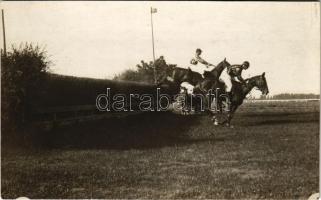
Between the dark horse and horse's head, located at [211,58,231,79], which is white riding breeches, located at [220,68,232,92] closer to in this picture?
horse's head, located at [211,58,231,79]

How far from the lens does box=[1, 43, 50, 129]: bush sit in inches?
213

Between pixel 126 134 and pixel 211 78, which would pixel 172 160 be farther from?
pixel 211 78

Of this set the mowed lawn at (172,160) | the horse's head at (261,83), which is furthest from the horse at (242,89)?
the mowed lawn at (172,160)

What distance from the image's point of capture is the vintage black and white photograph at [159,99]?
16.8 ft

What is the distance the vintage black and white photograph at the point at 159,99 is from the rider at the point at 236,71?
0.04ft

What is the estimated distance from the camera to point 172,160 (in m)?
5.29

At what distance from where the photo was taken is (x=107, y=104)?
17.3ft

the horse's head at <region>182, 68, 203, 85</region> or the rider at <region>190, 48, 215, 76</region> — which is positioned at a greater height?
the rider at <region>190, 48, 215, 76</region>

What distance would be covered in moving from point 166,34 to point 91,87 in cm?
123

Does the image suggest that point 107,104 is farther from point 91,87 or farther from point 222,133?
point 222,133

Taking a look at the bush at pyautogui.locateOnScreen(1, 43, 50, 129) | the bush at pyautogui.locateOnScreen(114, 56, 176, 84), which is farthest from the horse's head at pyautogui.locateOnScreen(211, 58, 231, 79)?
the bush at pyautogui.locateOnScreen(1, 43, 50, 129)

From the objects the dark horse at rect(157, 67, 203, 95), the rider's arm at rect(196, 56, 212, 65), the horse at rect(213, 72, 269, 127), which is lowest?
the horse at rect(213, 72, 269, 127)

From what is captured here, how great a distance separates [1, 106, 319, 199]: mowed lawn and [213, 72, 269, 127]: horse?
15 centimetres

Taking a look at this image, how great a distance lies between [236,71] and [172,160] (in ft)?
4.74
